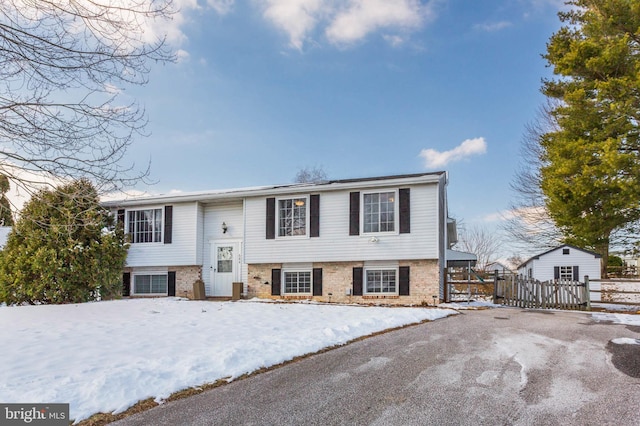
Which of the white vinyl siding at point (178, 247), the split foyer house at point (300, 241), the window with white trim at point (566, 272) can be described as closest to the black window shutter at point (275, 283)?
the split foyer house at point (300, 241)

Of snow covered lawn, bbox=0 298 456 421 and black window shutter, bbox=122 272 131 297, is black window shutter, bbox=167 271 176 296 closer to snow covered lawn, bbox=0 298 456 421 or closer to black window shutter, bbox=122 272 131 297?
black window shutter, bbox=122 272 131 297

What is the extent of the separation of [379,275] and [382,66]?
27.5 feet

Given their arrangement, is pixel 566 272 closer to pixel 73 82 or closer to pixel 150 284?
pixel 150 284

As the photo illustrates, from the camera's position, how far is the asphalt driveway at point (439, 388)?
3.69m

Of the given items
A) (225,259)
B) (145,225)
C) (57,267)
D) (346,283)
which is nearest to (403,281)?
(346,283)

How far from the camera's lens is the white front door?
54.5ft

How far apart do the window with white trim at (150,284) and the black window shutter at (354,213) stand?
304 inches

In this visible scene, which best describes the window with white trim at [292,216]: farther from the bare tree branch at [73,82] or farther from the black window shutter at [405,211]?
the bare tree branch at [73,82]

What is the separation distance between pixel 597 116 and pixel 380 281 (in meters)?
8.82

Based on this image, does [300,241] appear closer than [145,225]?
Yes

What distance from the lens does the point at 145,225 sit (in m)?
17.4

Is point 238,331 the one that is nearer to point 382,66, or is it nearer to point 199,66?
point 199,66

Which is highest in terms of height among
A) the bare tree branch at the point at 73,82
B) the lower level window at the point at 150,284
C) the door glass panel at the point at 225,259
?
the bare tree branch at the point at 73,82

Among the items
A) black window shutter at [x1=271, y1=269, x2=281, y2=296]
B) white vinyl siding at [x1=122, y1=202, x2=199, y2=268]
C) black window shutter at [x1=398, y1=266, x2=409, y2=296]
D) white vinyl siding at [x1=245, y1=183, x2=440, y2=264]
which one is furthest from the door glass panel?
black window shutter at [x1=398, y1=266, x2=409, y2=296]
